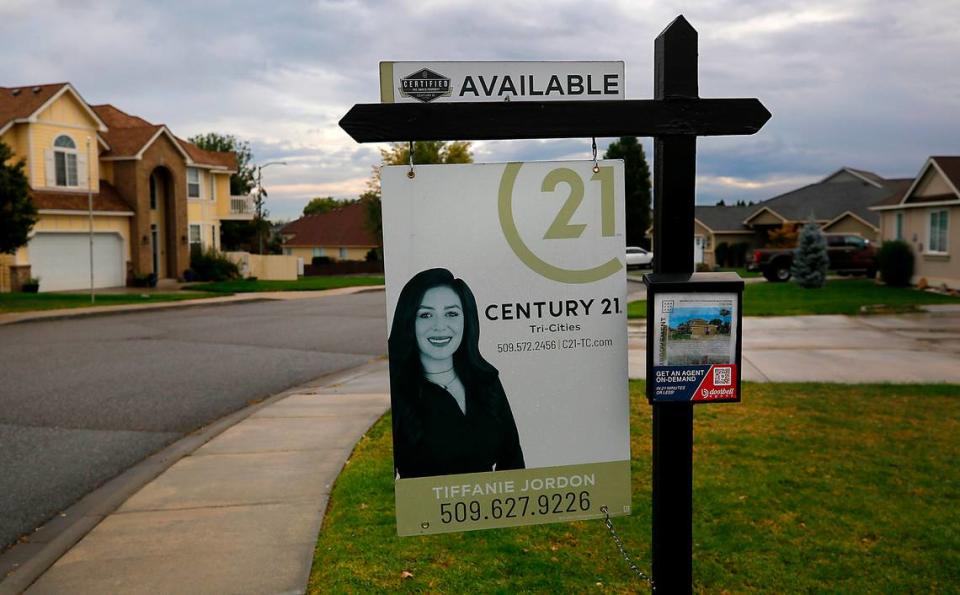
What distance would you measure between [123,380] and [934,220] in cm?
2619

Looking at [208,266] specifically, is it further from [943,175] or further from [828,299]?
[943,175]

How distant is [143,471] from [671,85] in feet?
20.0

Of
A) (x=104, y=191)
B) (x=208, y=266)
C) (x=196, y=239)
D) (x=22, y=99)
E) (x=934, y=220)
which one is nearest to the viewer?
(x=934, y=220)

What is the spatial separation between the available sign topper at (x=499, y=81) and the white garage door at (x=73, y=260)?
108ft

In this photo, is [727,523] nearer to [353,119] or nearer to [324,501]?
[324,501]

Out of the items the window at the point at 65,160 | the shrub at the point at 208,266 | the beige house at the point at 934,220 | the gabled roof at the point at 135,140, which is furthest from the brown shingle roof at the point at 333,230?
the beige house at the point at 934,220

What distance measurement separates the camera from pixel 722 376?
3.38 m

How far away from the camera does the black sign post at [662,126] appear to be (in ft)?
11.2

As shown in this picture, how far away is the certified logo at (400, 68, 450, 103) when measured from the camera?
347 centimetres

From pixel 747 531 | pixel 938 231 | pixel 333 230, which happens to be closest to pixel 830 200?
pixel 938 231

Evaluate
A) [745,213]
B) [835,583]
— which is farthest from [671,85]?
[745,213]

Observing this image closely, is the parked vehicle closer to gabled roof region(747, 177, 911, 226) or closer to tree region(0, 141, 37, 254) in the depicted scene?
gabled roof region(747, 177, 911, 226)

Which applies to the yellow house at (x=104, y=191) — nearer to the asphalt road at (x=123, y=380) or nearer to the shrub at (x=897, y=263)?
the asphalt road at (x=123, y=380)

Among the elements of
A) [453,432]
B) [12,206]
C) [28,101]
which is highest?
[28,101]
